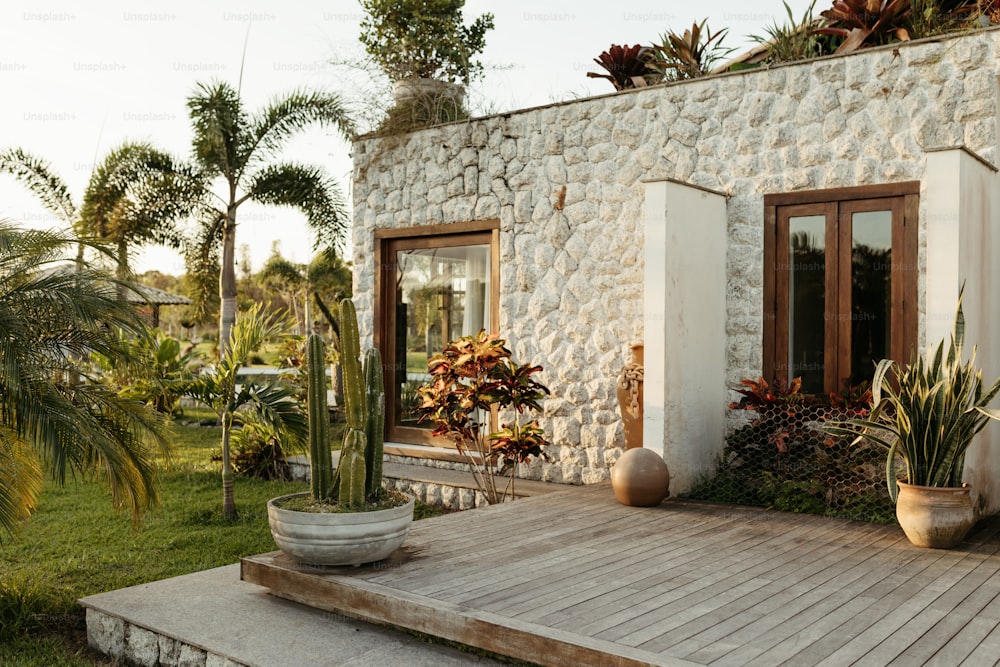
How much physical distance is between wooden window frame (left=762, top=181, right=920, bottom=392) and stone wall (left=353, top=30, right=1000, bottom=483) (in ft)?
0.31

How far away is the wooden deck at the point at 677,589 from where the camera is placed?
331cm

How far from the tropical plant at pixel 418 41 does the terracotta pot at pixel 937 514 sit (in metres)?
6.61

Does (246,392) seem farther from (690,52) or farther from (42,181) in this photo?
(42,181)

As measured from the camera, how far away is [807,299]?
662cm

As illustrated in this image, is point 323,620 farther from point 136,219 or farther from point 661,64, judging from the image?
point 136,219

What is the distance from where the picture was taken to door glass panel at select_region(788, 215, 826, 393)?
656 centimetres

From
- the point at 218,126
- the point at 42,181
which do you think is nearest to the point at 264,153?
the point at 218,126

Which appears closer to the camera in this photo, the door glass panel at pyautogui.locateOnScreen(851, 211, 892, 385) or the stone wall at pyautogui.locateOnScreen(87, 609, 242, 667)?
the stone wall at pyautogui.locateOnScreen(87, 609, 242, 667)

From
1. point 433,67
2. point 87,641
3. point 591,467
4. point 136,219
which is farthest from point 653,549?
point 136,219

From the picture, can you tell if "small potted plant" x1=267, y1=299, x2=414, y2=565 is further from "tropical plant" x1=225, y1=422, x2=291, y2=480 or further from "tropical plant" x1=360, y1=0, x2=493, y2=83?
"tropical plant" x1=360, y1=0, x2=493, y2=83

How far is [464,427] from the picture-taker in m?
6.91

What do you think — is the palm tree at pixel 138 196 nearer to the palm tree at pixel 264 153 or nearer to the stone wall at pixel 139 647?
the palm tree at pixel 264 153

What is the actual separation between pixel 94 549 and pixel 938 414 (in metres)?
6.30

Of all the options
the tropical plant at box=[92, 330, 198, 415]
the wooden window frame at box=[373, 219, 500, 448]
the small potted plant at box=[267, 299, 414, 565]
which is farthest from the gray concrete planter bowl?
the wooden window frame at box=[373, 219, 500, 448]
